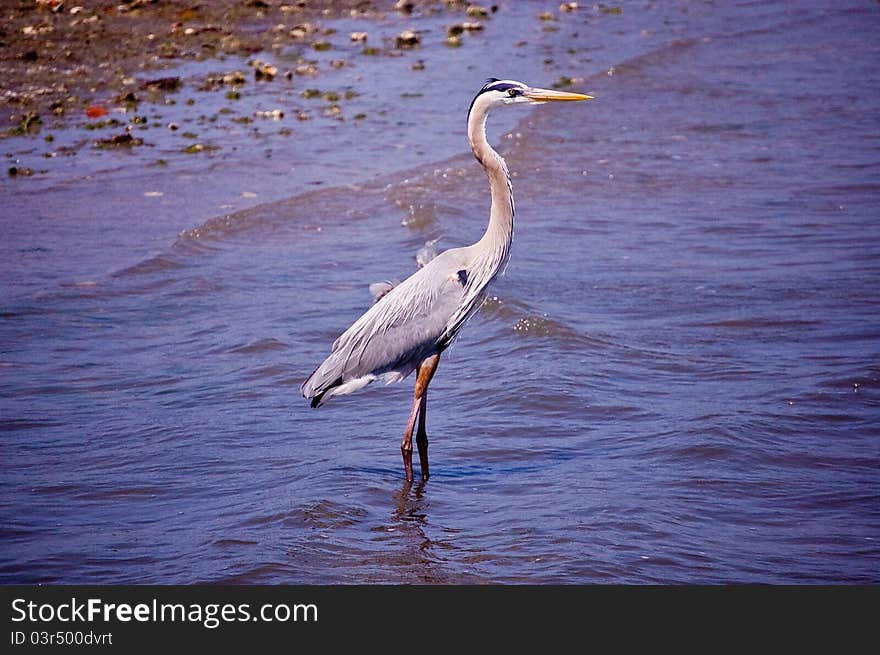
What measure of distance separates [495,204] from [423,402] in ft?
3.70

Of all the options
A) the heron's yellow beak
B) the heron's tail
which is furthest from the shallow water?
the heron's yellow beak

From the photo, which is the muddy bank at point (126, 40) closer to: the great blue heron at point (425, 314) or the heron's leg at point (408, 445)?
the great blue heron at point (425, 314)

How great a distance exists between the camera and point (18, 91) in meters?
14.6

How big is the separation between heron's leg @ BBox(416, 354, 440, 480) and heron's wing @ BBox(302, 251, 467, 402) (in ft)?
0.20

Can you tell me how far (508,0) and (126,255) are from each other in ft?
43.2

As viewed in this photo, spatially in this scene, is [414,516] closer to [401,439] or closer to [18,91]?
[401,439]

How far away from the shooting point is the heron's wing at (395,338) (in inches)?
253

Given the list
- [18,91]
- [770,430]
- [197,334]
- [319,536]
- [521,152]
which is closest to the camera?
[319,536]

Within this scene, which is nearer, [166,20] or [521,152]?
[521,152]

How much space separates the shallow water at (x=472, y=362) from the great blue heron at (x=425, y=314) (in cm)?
44

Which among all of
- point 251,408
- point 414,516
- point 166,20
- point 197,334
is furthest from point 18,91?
point 414,516

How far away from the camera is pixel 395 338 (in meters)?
6.43

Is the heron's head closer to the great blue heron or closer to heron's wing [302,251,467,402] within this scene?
the great blue heron

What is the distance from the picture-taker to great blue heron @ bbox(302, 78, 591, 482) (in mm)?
6426
